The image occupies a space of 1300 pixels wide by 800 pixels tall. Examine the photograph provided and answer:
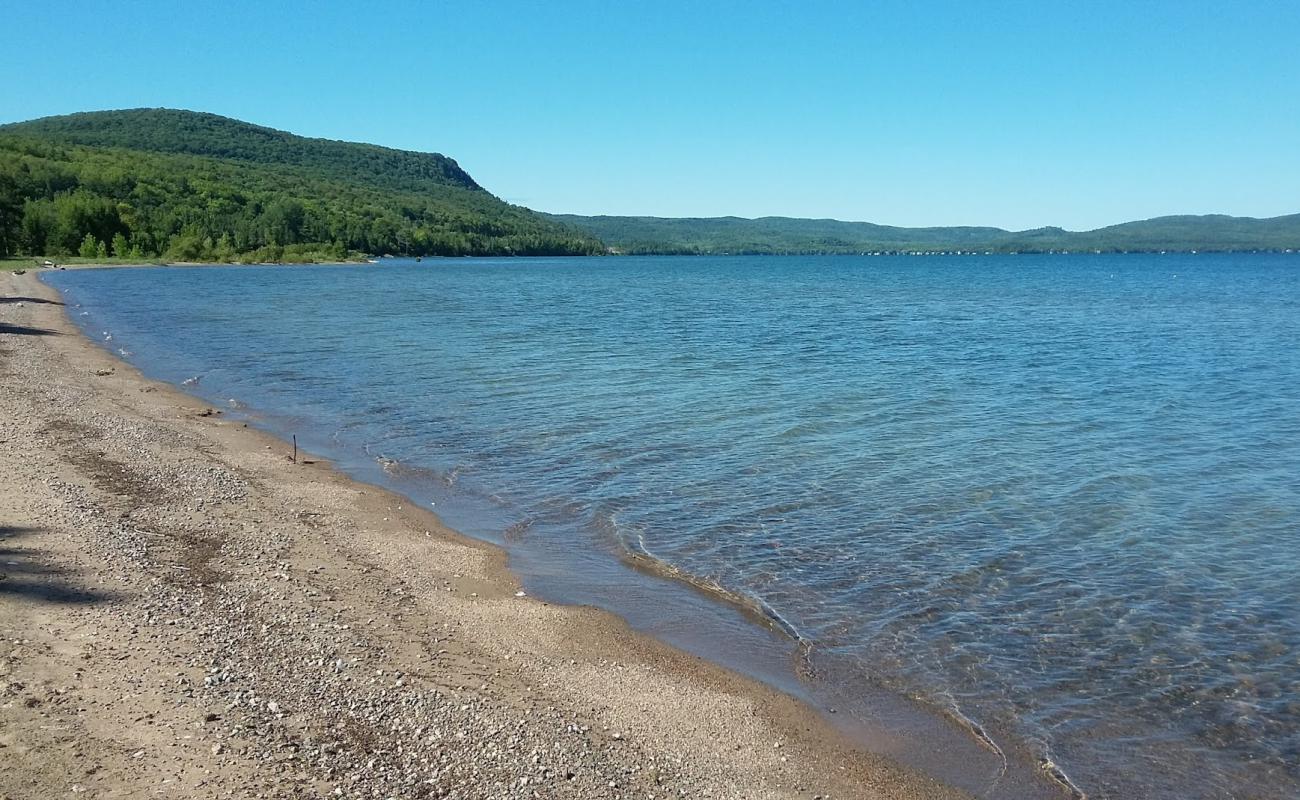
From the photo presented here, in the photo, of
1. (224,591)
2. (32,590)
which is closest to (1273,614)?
(224,591)

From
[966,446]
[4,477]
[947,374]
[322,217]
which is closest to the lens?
[4,477]

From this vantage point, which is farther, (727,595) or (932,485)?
(932,485)

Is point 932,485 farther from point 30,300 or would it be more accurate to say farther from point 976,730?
point 30,300

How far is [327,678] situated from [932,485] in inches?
441

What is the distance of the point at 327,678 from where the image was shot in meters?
7.85

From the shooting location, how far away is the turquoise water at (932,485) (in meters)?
8.94

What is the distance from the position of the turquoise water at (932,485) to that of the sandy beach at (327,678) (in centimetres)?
182

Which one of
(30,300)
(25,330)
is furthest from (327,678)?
(30,300)

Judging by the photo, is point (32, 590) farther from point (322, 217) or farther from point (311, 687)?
point (322, 217)

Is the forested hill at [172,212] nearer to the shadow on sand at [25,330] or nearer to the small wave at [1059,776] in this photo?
the shadow on sand at [25,330]

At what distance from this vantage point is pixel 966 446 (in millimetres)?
19172

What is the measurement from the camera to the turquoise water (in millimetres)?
8938

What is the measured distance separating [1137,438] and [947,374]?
10.2 m

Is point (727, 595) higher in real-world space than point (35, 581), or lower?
lower
